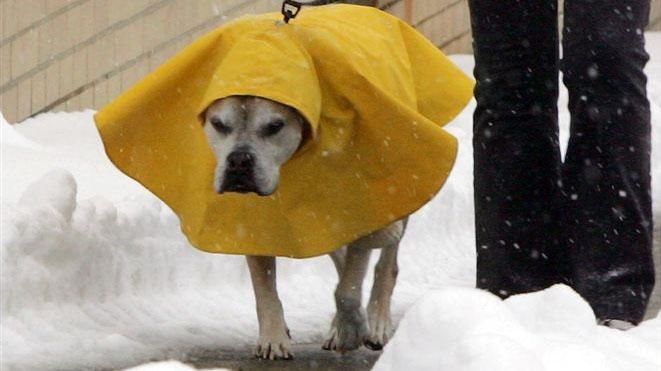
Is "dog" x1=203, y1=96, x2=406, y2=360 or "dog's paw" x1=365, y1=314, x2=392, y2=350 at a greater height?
"dog" x1=203, y1=96, x2=406, y2=360

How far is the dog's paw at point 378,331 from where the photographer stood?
6.04m

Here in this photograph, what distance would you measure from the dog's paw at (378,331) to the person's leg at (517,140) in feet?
2.24

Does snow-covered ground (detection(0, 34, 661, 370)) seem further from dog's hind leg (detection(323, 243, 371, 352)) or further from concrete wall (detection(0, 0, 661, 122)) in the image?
concrete wall (detection(0, 0, 661, 122))

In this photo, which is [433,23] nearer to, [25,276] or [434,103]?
[434,103]

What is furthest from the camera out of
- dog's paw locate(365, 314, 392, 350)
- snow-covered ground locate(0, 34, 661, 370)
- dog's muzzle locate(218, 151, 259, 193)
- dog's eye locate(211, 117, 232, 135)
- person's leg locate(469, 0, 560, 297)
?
dog's paw locate(365, 314, 392, 350)

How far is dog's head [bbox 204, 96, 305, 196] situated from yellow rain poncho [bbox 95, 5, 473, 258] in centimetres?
7

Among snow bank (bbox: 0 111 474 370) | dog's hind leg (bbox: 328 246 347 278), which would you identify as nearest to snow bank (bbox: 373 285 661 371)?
snow bank (bbox: 0 111 474 370)

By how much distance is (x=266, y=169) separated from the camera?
5855mm

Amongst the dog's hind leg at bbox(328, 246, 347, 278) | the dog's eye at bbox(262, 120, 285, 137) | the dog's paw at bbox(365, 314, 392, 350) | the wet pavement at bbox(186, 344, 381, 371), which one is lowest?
the dog's paw at bbox(365, 314, 392, 350)

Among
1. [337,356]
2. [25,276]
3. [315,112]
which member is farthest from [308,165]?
[25,276]

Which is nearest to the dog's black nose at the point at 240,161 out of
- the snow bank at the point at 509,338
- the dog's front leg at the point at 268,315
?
the dog's front leg at the point at 268,315

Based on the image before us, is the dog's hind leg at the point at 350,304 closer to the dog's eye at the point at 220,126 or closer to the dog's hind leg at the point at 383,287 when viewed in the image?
the dog's hind leg at the point at 383,287

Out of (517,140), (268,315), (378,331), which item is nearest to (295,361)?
(268,315)

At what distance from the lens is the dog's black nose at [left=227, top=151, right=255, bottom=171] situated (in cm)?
582
